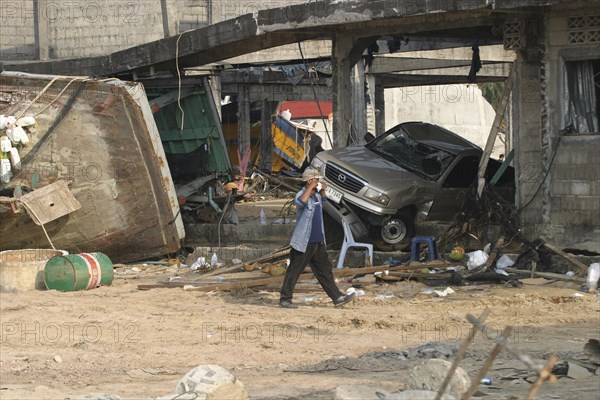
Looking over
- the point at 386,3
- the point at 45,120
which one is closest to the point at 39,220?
the point at 45,120

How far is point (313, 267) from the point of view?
1249cm

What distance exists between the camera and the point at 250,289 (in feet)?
45.4

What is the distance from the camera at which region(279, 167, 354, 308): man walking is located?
40.5 ft

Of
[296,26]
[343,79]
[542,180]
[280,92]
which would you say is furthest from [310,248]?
[280,92]

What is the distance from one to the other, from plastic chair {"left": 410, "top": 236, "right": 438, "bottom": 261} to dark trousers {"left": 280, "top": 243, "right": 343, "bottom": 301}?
9.48ft

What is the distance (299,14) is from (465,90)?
96.4 feet

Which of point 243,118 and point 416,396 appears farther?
point 243,118

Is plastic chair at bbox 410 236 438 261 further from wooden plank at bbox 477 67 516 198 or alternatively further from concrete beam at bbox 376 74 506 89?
concrete beam at bbox 376 74 506 89

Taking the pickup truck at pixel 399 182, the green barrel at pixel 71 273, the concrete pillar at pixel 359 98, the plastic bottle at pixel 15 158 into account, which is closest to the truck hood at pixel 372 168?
the pickup truck at pixel 399 182

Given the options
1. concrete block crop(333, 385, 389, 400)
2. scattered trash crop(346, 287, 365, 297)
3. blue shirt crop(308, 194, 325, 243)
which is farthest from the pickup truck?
concrete block crop(333, 385, 389, 400)

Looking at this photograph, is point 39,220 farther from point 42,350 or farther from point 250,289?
point 42,350

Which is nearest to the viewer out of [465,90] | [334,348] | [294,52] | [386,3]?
[334,348]

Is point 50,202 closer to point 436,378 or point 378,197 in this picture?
point 378,197

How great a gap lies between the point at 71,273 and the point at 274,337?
445cm
